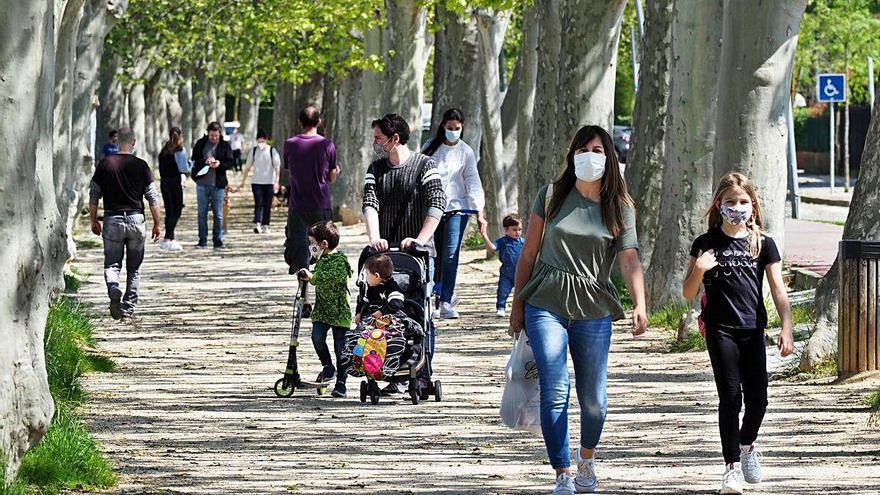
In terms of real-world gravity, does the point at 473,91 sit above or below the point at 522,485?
above

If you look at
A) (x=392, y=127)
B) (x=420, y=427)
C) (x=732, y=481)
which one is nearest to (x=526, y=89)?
(x=392, y=127)

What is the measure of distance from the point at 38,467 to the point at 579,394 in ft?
8.21

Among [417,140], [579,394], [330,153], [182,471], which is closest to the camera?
[579,394]

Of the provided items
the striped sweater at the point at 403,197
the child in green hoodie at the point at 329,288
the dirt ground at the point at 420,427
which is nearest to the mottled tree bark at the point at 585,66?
the dirt ground at the point at 420,427

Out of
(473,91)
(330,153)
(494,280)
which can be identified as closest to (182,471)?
(330,153)

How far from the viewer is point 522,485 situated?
29.1 feet

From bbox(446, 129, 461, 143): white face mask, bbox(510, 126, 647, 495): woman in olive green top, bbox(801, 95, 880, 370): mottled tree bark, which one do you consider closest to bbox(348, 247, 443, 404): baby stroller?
bbox(801, 95, 880, 370): mottled tree bark

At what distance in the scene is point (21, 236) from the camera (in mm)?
7938

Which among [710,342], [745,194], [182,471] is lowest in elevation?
[182,471]

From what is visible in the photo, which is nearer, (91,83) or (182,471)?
(182,471)

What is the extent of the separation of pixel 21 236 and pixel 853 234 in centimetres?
674

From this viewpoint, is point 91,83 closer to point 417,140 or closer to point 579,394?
point 417,140

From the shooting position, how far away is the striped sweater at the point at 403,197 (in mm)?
12008

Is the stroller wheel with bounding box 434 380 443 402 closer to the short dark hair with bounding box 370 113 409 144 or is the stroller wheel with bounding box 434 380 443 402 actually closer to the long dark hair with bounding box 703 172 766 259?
the short dark hair with bounding box 370 113 409 144
